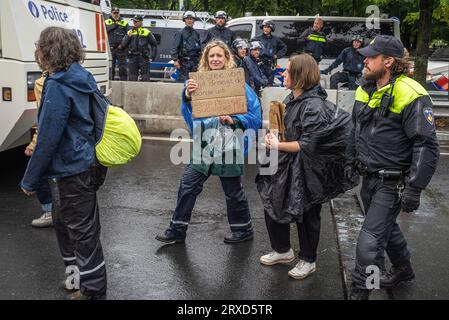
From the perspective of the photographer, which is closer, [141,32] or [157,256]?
[157,256]

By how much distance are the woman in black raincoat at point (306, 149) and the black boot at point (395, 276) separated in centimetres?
69

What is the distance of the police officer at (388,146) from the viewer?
3.56 meters

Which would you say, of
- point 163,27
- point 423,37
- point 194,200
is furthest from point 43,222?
point 163,27

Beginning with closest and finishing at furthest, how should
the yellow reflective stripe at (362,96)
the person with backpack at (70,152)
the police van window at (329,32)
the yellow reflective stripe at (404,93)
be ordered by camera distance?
the person with backpack at (70,152) < the yellow reflective stripe at (404,93) < the yellow reflective stripe at (362,96) < the police van window at (329,32)

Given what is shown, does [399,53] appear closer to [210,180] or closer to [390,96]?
[390,96]

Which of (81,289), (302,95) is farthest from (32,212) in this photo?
(302,95)

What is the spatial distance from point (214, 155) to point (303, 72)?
3.90 ft

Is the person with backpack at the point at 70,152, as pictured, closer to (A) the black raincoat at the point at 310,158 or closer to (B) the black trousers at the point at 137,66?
(A) the black raincoat at the point at 310,158

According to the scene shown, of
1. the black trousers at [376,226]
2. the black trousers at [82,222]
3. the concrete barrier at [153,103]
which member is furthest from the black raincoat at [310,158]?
the concrete barrier at [153,103]

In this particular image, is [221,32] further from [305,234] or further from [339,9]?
[339,9]

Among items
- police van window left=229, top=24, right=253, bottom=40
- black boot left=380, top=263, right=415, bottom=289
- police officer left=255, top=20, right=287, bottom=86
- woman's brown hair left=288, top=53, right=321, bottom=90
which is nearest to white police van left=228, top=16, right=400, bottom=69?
police van window left=229, top=24, right=253, bottom=40

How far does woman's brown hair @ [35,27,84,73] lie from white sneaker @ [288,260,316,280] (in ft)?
7.25

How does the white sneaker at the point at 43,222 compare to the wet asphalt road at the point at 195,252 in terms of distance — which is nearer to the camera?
the wet asphalt road at the point at 195,252

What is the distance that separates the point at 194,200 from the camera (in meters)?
4.99
